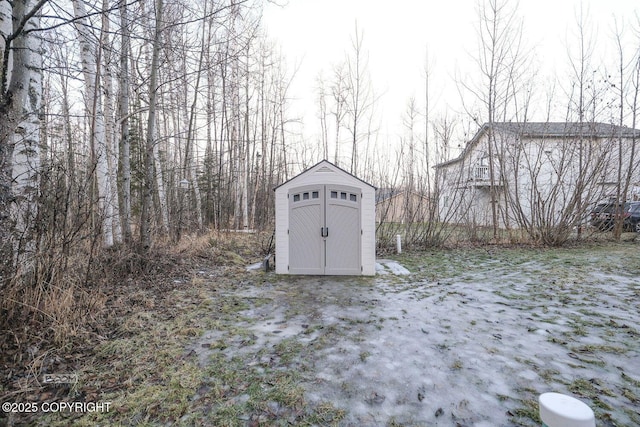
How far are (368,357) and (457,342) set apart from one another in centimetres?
108

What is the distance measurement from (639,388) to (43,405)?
4486 millimetres

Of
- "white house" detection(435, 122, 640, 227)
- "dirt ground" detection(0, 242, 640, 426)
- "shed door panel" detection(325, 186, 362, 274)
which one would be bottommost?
"dirt ground" detection(0, 242, 640, 426)

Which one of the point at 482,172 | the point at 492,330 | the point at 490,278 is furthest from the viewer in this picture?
the point at 482,172

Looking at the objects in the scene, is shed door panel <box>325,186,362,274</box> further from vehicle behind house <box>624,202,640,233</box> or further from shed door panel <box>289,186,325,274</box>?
vehicle behind house <box>624,202,640,233</box>

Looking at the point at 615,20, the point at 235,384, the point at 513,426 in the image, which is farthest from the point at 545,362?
the point at 615,20

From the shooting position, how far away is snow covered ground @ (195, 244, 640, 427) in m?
2.16

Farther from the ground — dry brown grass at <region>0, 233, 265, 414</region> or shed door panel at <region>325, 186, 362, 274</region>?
shed door panel at <region>325, 186, 362, 274</region>

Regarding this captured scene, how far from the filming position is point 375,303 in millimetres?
4586

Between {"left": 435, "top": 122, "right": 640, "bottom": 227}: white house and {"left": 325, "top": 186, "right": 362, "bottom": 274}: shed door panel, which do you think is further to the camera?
{"left": 435, "top": 122, "right": 640, "bottom": 227}: white house

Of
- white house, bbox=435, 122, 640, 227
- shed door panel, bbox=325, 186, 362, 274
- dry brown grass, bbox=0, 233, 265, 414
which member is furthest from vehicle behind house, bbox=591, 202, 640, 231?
dry brown grass, bbox=0, 233, 265, 414

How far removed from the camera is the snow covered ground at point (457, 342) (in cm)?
216

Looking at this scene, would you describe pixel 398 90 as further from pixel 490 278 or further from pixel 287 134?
pixel 490 278

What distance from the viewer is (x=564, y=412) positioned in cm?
116

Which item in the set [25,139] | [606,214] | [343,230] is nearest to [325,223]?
[343,230]
